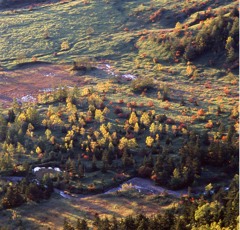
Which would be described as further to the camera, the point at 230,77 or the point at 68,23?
the point at 68,23

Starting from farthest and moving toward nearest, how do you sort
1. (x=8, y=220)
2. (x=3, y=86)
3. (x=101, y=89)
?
(x=3, y=86) → (x=101, y=89) → (x=8, y=220)

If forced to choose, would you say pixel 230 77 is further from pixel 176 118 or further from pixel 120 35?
pixel 120 35

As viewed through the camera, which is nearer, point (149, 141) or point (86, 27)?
point (149, 141)

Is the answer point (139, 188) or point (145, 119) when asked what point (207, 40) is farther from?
point (139, 188)

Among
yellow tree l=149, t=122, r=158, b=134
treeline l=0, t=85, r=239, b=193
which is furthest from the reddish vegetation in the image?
yellow tree l=149, t=122, r=158, b=134

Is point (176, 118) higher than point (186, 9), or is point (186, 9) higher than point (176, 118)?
point (186, 9)


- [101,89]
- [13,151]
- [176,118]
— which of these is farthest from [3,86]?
[176,118]

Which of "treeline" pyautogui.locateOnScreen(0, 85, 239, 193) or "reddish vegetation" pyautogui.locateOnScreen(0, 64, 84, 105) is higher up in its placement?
"reddish vegetation" pyautogui.locateOnScreen(0, 64, 84, 105)

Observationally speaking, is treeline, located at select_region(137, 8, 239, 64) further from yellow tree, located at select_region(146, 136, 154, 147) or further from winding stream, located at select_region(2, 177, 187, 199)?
winding stream, located at select_region(2, 177, 187, 199)

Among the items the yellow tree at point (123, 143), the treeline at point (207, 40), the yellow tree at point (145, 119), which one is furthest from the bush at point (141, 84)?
the yellow tree at point (123, 143)

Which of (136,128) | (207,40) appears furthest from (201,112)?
(207,40)

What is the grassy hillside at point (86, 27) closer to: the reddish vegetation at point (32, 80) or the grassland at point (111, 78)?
the grassland at point (111, 78)
